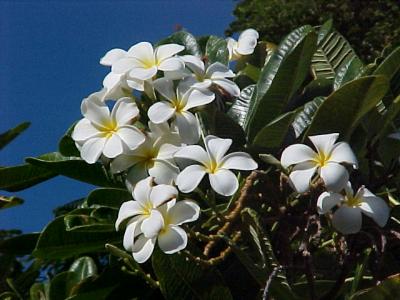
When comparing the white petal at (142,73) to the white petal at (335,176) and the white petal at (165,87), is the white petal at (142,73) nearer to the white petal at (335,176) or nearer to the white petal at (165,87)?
the white petal at (165,87)

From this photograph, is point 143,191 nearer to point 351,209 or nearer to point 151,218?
point 151,218

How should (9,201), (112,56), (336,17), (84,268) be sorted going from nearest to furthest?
(112,56) → (84,268) → (9,201) → (336,17)

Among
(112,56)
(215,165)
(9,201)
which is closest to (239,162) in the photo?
(215,165)

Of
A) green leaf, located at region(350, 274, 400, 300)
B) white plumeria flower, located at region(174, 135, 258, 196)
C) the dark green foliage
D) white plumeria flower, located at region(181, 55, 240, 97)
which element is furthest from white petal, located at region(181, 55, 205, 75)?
the dark green foliage

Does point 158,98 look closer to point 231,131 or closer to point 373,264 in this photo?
point 231,131

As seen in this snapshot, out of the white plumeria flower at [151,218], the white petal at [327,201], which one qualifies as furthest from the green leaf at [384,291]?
the white plumeria flower at [151,218]

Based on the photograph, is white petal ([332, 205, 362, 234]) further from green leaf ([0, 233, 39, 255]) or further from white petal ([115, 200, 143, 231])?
green leaf ([0, 233, 39, 255])

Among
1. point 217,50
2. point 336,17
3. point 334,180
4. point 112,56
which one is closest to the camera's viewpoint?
point 334,180
